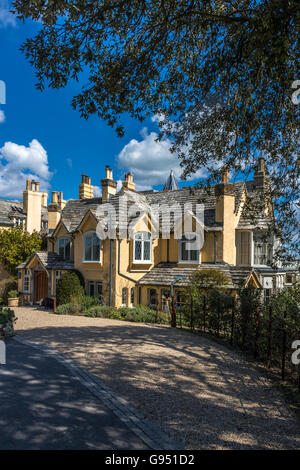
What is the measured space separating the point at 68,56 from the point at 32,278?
21.3 meters

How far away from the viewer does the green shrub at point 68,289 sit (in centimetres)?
2157

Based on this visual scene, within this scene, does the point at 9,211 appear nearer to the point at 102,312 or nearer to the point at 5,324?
the point at 102,312

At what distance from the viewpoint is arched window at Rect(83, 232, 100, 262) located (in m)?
22.0

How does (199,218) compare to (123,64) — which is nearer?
(123,64)

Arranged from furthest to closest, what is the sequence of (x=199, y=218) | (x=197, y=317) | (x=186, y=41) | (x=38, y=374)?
(x=199, y=218) < (x=197, y=317) < (x=186, y=41) < (x=38, y=374)

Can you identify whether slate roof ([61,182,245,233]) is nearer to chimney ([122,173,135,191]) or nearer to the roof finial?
chimney ([122,173,135,191])

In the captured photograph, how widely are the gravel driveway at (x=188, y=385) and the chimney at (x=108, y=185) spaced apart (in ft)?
41.3

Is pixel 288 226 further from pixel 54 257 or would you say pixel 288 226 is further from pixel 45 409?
pixel 54 257

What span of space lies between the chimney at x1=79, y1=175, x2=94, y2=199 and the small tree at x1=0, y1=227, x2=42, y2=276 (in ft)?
18.7

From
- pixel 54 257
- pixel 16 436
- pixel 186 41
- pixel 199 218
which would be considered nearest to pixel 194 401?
pixel 16 436

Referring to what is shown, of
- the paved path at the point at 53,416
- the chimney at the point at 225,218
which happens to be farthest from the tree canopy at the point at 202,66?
the chimney at the point at 225,218

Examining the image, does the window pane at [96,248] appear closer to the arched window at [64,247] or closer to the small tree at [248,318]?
the arched window at [64,247]

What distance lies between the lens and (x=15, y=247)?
89.5 feet

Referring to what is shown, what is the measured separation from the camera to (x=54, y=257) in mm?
25344
